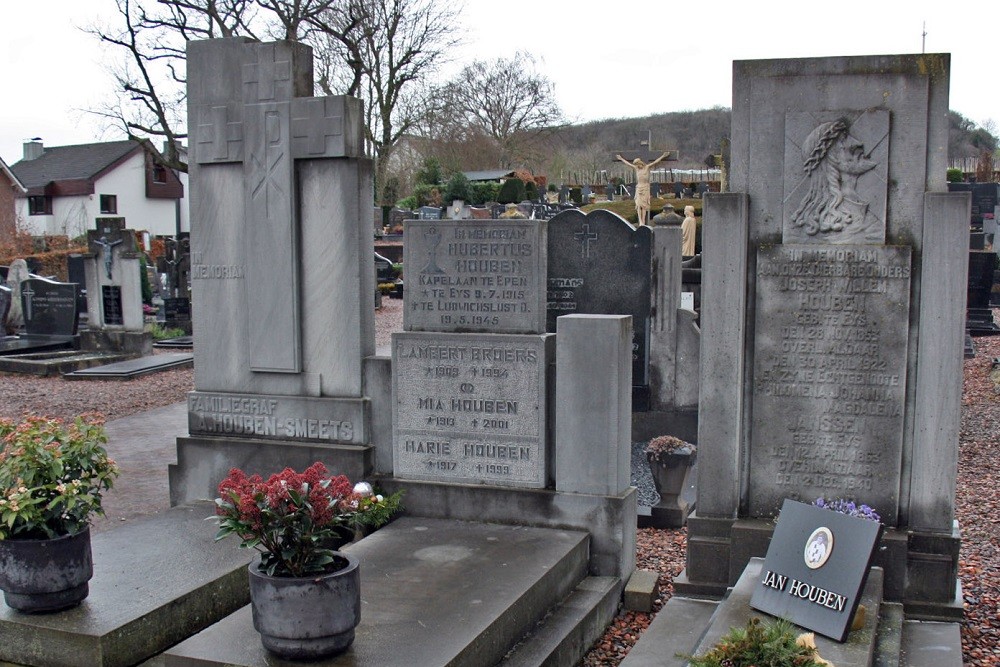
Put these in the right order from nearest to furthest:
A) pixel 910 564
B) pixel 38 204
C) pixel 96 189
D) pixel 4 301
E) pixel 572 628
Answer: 1. pixel 572 628
2. pixel 910 564
3. pixel 4 301
4. pixel 96 189
5. pixel 38 204

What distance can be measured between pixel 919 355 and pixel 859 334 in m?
0.34

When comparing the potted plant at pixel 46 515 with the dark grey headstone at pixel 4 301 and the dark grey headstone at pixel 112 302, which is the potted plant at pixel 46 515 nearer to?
the dark grey headstone at pixel 112 302

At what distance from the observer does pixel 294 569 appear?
3.93 meters

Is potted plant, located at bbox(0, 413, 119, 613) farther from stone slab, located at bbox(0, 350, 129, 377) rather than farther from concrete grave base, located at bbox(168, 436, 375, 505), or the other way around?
stone slab, located at bbox(0, 350, 129, 377)

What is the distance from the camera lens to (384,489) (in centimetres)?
→ 654

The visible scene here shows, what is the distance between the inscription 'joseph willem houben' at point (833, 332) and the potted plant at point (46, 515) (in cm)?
376

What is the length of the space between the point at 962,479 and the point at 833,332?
13.6 feet

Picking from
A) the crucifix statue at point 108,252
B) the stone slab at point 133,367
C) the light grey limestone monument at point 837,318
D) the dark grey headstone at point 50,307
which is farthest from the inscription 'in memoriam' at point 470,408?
the dark grey headstone at point 50,307

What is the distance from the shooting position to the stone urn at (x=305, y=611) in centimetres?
386

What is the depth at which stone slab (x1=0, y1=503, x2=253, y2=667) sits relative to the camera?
4.35m

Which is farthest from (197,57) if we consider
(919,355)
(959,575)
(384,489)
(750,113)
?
(959,575)

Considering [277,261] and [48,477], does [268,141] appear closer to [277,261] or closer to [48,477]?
[277,261]

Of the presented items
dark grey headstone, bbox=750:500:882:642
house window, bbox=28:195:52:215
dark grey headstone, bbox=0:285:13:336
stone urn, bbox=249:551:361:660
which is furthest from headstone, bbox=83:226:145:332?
house window, bbox=28:195:52:215

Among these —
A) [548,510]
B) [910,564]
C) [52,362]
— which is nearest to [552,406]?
[548,510]
